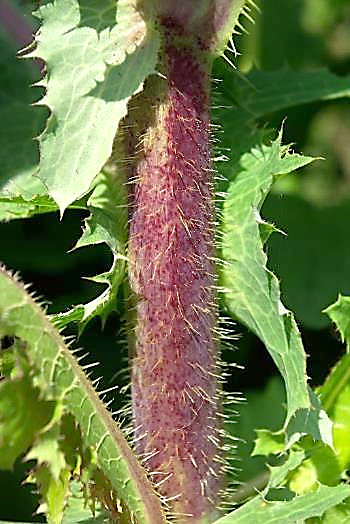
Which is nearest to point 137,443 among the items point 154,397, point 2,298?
point 154,397

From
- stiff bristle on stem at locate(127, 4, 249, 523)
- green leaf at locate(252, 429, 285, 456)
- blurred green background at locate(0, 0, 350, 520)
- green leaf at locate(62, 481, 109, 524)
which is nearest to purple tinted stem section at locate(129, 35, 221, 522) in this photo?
stiff bristle on stem at locate(127, 4, 249, 523)

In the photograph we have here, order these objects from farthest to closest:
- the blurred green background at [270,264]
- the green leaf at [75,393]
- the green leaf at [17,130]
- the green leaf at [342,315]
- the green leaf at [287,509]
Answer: the blurred green background at [270,264], the green leaf at [17,130], the green leaf at [342,315], the green leaf at [287,509], the green leaf at [75,393]

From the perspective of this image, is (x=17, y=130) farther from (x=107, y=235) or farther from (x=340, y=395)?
(x=340, y=395)

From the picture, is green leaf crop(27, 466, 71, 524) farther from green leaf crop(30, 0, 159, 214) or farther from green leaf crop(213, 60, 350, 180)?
green leaf crop(213, 60, 350, 180)

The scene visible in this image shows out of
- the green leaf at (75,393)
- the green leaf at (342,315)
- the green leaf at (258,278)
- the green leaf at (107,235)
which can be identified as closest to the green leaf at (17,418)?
the green leaf at (75,393)

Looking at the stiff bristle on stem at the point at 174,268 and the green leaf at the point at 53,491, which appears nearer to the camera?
the green leaf at the point at 53,491

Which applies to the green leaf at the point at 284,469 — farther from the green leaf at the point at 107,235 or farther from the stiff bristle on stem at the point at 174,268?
the green leaf at the point at 107,235

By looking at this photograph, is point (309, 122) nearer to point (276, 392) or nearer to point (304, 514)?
point (276, 392)
